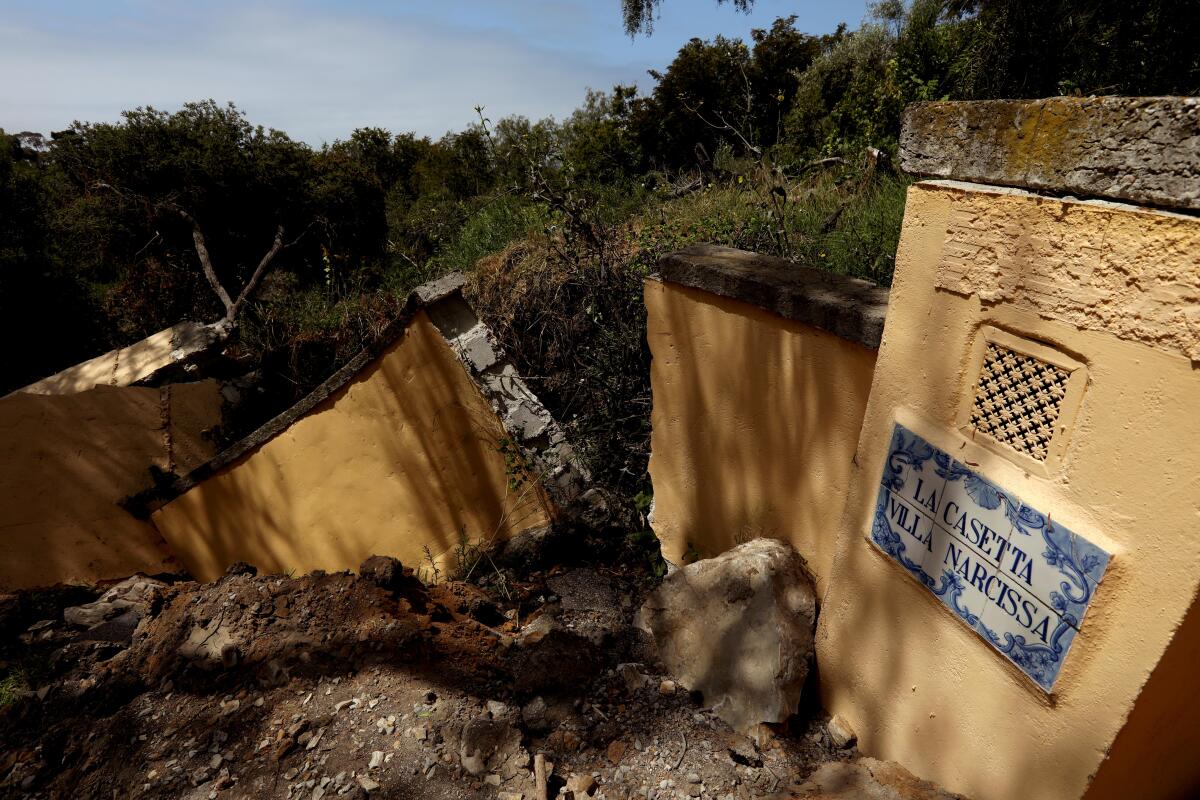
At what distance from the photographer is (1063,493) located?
4.56 ft

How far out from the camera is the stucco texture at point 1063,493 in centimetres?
121

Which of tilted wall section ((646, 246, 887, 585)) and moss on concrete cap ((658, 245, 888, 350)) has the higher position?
moss on concrete cap ((658, 245, 888, 350))

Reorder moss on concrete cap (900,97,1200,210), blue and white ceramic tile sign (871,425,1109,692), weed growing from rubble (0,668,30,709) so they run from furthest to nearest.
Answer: weed growing from rubble (0,668,30,709)
blue and white ceramic tile sign (871,425,1109,692)
moss on concrete cap (900,97,1200,210)

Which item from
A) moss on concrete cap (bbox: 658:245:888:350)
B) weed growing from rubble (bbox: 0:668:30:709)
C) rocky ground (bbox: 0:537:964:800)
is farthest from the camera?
weed growing from rubble (bbox: 0:668:30:709)

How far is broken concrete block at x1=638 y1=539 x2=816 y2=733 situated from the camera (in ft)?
7.60

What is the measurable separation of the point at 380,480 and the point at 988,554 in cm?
334

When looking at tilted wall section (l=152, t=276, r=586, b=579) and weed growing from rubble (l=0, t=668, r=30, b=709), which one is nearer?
weed growing from rubble (l=0, t=668, r=30, b=709)

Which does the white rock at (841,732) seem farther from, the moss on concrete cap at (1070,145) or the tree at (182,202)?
the tree at (182,202)

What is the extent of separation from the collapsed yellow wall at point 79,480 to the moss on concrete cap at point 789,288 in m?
3.88

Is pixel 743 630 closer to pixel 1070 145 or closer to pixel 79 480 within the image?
pixel 1070 145

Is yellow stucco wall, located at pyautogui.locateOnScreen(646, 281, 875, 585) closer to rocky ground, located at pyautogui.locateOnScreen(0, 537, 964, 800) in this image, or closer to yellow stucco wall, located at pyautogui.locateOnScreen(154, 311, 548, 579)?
rocky ground, located at pyautogui.locateOnScreen(0, 537, 964, 800)

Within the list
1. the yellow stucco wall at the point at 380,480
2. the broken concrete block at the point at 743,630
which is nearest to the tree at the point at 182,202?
the yellow stucco wall at the point at 380,480

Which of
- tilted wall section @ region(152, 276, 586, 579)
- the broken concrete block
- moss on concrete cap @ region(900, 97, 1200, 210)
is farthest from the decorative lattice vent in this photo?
tilted wall section @ region(152, 276, 586, 579)

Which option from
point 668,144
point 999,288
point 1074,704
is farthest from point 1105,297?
point 668,144
